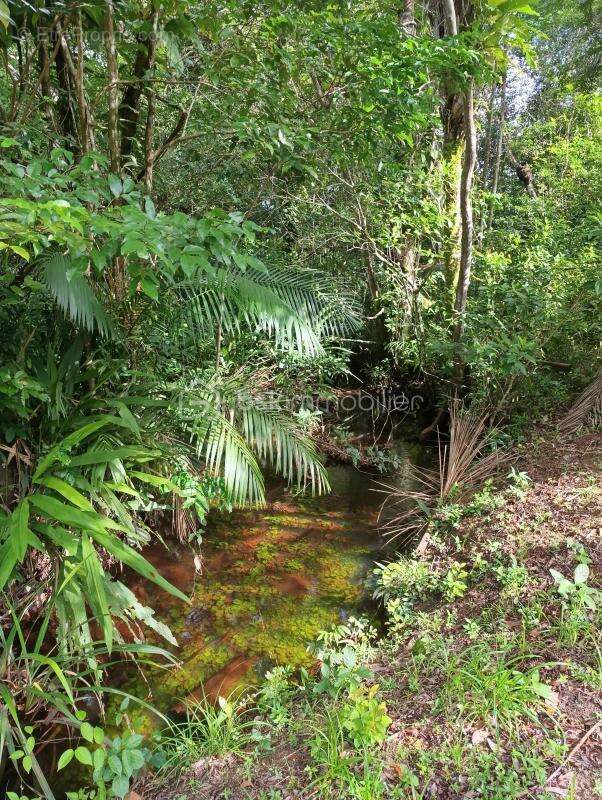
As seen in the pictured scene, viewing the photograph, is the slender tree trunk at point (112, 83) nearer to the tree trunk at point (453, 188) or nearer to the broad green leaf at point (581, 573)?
the broad green leaf at point (581, 573)

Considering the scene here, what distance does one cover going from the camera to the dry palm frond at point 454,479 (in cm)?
337

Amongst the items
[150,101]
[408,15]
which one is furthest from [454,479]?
[408,15]

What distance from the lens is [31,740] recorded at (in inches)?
63.8

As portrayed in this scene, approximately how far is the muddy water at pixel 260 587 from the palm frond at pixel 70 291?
1.64m

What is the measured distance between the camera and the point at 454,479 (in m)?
3.46

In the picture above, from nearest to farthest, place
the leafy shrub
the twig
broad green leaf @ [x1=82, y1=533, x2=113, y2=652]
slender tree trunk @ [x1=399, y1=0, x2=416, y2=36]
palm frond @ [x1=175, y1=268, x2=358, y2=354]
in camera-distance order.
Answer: the twig < the leafy shrub < broad green leaf @ [x1=82, y1=533, x2=113, y2=652] < palm frond @ [x1=175, y1=268, x2=358, y2=354] < slender tree trunk @ [x1=399, y1=0, x2=416, y2=36]

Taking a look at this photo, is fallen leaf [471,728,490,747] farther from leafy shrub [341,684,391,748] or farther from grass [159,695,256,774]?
grass [159,695,256,774]

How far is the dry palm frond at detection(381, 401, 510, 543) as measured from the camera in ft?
11.0

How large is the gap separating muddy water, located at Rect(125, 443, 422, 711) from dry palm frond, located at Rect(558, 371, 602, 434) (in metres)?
1.58

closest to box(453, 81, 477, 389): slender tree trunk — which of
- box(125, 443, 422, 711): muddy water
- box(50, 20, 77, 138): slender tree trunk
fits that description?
box(125, 443, 422, 711): muddy water

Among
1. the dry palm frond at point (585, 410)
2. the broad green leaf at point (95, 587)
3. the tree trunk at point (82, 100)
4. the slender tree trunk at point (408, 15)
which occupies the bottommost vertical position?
the broad green leaf at point (95, 587)

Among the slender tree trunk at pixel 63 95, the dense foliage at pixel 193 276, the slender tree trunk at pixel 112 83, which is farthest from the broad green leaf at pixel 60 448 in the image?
the slender tree trunk at pixel 63 95

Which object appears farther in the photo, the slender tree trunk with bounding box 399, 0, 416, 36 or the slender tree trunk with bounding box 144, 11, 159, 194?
the slender tree trunk with bounding box 399, 0, 416, 36

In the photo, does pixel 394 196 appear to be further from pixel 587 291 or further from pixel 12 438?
pixel 12 438
